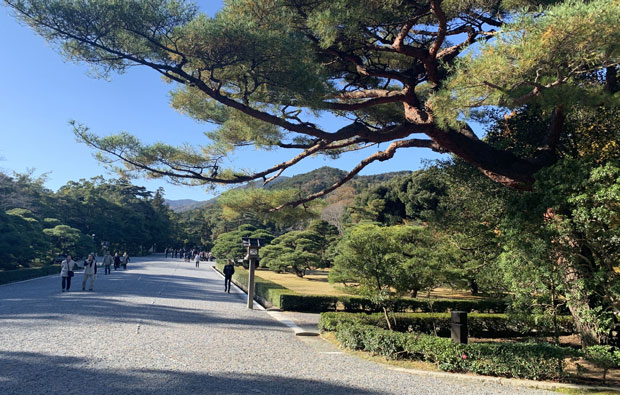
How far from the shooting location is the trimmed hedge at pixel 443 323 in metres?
8.40

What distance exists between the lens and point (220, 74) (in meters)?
8.20

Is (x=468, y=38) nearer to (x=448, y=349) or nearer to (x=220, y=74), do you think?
(x=220, y=74)

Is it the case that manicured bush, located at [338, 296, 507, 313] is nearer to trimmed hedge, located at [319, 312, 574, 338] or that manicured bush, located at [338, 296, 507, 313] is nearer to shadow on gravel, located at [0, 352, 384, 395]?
trimmed hedge, located at [319, 312, 574, 338]

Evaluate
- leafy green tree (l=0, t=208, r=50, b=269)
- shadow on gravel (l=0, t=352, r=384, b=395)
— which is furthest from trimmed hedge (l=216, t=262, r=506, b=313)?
leafy green tree (l=0, t=208, r=50, b=269)

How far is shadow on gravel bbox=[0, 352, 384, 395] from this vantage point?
166 inches

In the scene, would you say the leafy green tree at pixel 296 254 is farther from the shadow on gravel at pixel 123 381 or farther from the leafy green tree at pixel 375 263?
the shadow on gravel at pixel 123 381

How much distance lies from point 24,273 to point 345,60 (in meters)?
17.7

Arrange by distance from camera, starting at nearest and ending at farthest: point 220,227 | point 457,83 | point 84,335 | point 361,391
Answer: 1. point 361,391
2. point 457,83
3. point 84,335
4. point 220,227

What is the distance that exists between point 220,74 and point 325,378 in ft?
20.0

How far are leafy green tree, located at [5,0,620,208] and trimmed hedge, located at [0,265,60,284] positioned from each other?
11015 mm

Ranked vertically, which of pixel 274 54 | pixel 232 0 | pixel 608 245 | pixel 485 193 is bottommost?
pixel 608 245

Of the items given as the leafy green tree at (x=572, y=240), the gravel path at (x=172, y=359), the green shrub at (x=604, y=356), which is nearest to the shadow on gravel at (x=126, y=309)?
the gravel path at (x=172, y=359)

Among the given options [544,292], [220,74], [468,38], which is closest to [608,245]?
[544,292]

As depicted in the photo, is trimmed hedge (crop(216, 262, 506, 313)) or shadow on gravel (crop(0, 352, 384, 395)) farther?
trimmed hedge (crop(216, 262, 506, 313))
